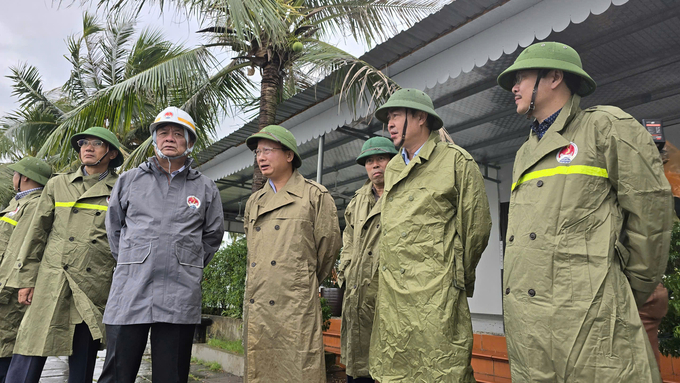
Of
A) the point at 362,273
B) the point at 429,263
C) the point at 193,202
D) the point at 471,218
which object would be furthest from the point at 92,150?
the point at 471,218

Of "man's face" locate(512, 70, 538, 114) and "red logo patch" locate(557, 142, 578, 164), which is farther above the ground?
→ "man's face" locate(512, 70, 538, 114)

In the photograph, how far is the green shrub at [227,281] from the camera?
711 cm

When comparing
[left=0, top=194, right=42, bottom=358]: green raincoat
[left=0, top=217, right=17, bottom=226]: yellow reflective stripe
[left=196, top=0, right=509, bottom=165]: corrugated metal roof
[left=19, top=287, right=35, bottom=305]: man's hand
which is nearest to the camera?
[left=19, top=287, right=35, bottom=305]: man's hand

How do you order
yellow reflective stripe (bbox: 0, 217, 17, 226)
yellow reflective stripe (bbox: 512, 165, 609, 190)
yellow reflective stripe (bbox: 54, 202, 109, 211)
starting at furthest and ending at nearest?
yellow reflective stripe (bbox: 0, 217, 17, 226)
yellow reflective stripe (bbox: 54, 202, 109, 211)
yellow reflective stripe (bbox: 512, 165, 609, 190)

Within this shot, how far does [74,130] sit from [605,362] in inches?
300

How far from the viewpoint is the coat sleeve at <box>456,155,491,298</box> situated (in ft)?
8.32

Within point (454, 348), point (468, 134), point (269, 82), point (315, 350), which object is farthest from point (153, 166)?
point (468, 134)

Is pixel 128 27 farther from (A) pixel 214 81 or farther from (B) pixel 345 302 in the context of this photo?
(B) pixel 345 302

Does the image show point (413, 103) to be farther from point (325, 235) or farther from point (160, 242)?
point (160, 242)

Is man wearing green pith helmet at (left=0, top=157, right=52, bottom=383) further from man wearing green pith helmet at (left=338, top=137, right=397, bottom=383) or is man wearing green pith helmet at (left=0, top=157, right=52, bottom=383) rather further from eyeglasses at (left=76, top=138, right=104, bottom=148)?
man wearing green pith helmet at (left=338, top=137, right=397, bottom=383)

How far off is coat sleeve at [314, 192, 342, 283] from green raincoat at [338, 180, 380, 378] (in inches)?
13.3

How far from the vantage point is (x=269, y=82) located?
20.3 feet

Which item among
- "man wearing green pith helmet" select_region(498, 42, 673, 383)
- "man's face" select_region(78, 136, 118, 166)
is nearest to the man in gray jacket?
"man's face" select_region(78, 136, 118, 166)

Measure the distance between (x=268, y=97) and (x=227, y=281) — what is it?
3.36 meters
